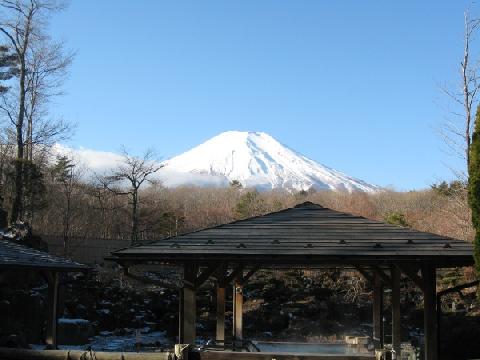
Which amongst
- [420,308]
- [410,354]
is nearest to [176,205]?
[420,308]

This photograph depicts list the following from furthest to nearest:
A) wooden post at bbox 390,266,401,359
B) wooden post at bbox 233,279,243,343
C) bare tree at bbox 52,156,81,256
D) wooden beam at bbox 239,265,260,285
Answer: bare tree at bbox 52,156,81,256 < wooden post at bbox 233,279,243,343 < wooden beam at bbox 239,265,260,285 < wooden post at bbox 390,266,401,359

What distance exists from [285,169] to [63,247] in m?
111

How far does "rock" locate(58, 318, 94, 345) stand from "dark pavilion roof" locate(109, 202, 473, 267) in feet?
33.7

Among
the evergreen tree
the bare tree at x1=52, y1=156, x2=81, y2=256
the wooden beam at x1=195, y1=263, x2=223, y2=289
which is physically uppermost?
the bare tree at x1=52, y1=156, x2=81, y2=256

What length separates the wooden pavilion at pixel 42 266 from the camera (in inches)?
469

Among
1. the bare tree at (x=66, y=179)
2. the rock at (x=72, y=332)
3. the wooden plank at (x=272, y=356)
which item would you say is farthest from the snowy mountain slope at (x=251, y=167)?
the wooden plank at (x=272, y=356)

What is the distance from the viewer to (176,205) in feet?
151

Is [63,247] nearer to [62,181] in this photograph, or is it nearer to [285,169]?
[62,181]

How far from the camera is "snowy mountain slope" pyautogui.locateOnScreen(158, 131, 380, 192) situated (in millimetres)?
129400

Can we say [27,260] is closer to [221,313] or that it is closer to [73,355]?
[221,313]

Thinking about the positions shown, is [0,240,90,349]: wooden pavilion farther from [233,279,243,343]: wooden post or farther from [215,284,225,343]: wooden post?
[233,279,243,343]: wooden post

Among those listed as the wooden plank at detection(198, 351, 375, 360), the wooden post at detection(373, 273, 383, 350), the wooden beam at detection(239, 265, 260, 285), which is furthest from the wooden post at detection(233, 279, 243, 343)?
the wooden plank at detection(198, 351, 375, 360)

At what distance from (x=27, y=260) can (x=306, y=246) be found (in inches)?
233

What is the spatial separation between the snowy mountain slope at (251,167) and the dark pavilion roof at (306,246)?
344 feet
